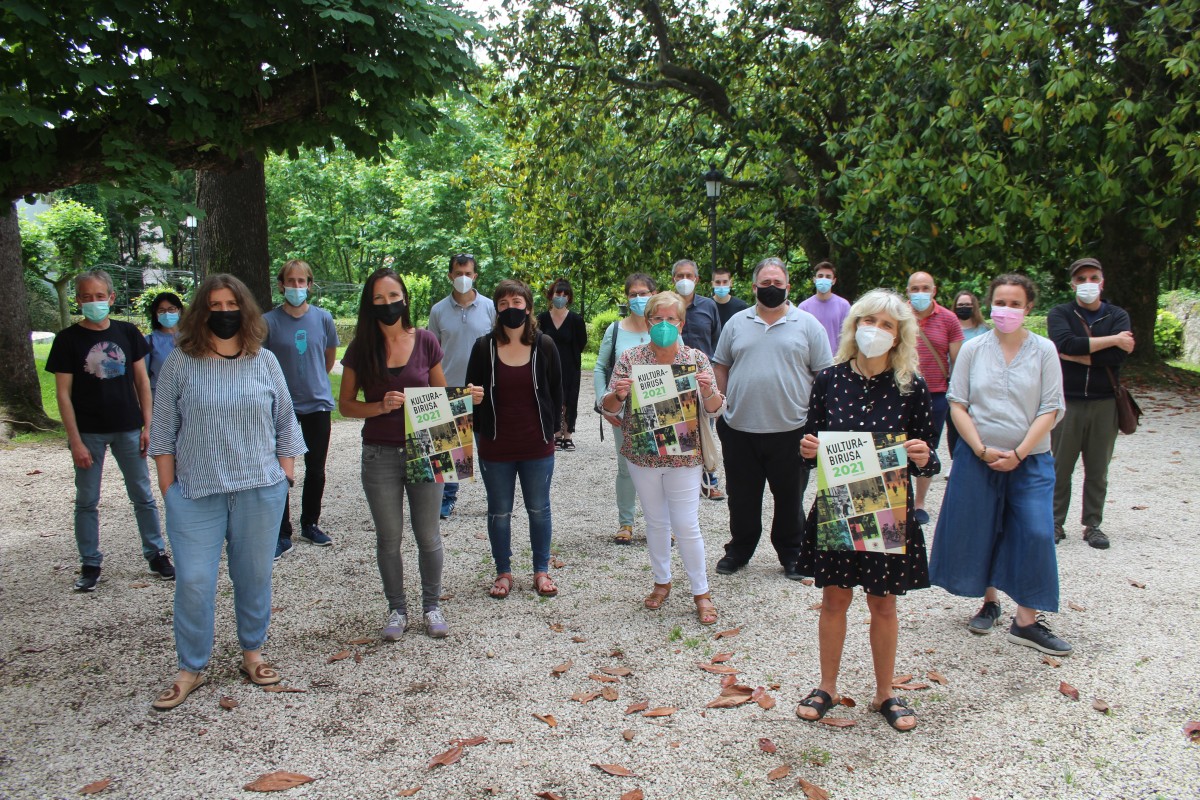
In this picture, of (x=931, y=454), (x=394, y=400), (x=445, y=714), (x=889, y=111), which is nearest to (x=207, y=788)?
(x=445, y=714)

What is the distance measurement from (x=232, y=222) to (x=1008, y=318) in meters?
7.74

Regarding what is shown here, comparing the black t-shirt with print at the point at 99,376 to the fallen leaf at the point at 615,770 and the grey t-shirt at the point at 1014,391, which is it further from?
the grey t-shirt at the point at 1014,391

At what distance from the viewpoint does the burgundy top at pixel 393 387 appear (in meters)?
4.97

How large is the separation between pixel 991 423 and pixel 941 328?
2.64m

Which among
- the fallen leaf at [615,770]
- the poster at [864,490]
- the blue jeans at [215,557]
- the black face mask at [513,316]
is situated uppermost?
the black face mask at [513,316]

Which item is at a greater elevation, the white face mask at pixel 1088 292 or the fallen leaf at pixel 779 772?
the white face mask at pixel 1088 292

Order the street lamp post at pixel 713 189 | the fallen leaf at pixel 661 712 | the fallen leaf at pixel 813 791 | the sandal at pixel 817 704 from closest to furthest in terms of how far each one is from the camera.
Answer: the fallen leaf at pixel 813 791 < the sandal at pixel 817 704 < the fallen leaf at pixel 661 712 < the street lamp post at pixel 713 189

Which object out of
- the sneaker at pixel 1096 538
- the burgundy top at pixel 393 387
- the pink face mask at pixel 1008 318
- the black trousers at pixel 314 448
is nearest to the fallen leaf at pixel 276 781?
the burgundy top at pixel 393 387

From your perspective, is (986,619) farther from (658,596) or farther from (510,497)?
(510,497)

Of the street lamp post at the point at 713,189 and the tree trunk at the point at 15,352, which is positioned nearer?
the tree trunk at the point at 15,352

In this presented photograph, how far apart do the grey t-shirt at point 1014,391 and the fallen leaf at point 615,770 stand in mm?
2705

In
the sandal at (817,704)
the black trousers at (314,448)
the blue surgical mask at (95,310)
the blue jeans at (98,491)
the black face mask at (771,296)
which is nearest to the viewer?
the sandal at (817,704)

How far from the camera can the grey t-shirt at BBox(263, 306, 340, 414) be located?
6742 millimetres

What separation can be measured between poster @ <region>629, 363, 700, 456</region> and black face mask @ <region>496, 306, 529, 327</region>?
827 millimetres
